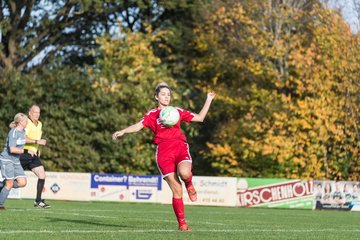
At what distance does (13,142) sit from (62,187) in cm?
1332

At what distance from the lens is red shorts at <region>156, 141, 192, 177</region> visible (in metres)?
11.6

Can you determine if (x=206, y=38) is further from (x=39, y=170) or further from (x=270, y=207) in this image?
(x=39, y=170)

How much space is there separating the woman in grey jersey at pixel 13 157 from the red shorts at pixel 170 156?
583 cm

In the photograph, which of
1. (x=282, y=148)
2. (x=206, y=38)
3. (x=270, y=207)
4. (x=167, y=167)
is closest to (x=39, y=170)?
(x=167, y=167)

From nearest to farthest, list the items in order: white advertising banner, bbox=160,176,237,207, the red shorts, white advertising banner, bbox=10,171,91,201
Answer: the red shorts
white advertising banner, bbox=160,176,237,207
white advertising banner, bbox=10,171,91,201

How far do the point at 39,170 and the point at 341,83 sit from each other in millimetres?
17945

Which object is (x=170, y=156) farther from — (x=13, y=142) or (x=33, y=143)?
(x=33, y=143)

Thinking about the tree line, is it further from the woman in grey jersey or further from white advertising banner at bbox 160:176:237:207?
the woman in grey jersey

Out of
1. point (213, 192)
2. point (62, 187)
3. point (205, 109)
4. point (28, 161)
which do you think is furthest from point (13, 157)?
point (213, 192)

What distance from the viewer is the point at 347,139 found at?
34.2m

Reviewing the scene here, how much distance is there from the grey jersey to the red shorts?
5.91m

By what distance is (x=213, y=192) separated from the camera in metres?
29.5

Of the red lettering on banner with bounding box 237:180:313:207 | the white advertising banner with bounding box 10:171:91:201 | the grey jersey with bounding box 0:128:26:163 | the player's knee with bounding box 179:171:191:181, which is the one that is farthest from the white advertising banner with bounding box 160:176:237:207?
the player's knee with bounding box 179:171:191:181

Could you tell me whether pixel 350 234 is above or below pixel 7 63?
below
